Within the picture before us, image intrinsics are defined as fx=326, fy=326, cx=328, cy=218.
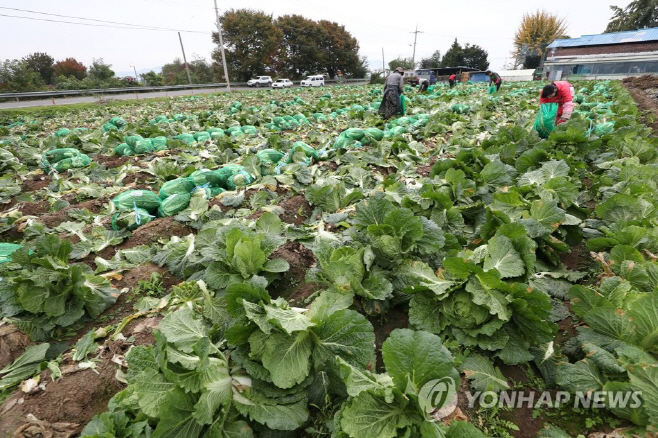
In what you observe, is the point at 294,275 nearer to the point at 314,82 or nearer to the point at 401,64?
the point at 314,82

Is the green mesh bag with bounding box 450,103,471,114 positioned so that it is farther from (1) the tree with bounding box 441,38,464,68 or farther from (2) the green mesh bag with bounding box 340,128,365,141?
(1) the tree with bounding box 441,38,464,68

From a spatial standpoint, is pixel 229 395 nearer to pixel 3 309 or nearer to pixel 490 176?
pixel 3 309

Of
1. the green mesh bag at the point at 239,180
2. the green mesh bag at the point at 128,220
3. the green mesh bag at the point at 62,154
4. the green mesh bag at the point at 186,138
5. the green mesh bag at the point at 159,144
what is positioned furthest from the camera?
the green mesh bag at the point at 186,138

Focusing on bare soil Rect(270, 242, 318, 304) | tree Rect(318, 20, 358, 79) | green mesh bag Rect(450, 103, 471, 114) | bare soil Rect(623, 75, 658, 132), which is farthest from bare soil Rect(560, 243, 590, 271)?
tree Rect(318, 20, 358, 79)

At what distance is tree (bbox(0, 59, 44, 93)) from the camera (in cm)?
3816

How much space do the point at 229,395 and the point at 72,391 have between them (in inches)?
50.5

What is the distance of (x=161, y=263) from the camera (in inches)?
136

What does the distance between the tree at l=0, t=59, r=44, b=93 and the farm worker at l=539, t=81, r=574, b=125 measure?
51.8m

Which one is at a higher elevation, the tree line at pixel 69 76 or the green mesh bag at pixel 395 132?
the tree line at pixel 69 76

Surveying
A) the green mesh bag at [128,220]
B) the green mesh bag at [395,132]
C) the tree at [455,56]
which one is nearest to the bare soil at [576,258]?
the green mesh bag at [128,220]

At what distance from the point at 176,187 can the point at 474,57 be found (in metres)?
86.0

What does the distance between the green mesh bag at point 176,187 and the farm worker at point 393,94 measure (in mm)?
9073

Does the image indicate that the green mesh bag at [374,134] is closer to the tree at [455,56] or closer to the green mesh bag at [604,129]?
the green mesh bag at [604,129]

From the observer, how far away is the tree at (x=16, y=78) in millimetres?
38156
